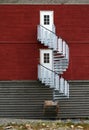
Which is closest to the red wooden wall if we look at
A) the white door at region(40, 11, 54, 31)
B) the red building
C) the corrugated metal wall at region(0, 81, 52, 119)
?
the red building

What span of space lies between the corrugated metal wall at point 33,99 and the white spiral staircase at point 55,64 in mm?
648

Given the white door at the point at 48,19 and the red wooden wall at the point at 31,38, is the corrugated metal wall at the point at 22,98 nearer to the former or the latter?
the red wooden wall at the point at 31,38

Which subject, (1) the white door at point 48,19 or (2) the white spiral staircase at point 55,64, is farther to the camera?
(1) the white door at point 48,19

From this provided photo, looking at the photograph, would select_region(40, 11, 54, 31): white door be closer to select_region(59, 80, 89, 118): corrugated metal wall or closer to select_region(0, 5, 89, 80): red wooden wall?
select_region(0, 5, 89, 80): red wooden wall

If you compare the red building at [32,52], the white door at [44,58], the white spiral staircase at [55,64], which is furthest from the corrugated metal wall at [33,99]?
the white door at [44,58]

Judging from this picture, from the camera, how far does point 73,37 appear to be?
40.1 metres

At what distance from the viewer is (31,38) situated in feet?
131

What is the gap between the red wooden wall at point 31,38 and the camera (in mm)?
39906

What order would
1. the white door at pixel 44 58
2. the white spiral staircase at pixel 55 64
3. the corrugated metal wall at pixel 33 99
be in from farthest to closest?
the corrugated metal wall at pixel 33 99 → the white door at pixel 44 58 → the white spiral staircase at pixel 55 64

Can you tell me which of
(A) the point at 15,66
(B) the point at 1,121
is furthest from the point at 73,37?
(B) the point at 1,121

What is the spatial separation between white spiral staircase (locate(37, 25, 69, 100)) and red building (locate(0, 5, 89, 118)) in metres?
0.39

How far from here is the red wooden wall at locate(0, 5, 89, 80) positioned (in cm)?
3991

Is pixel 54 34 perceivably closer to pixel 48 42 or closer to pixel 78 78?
pixel 48 42

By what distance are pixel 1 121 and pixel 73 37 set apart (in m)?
7.14
